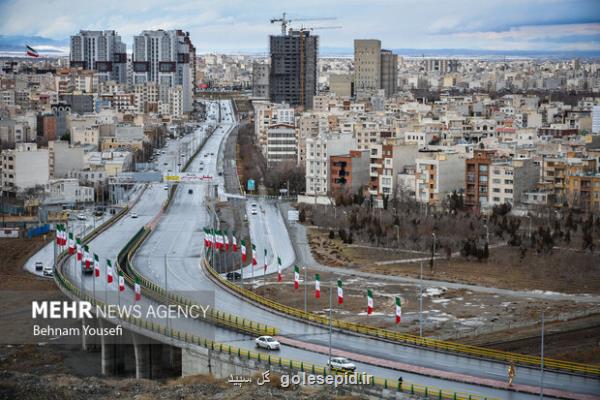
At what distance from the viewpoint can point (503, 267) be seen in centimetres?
1627

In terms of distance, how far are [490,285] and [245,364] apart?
20.0ft

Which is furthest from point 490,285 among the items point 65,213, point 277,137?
point 277,137

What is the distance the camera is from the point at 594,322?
12.7m

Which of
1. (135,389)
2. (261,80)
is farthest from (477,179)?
(261,80)

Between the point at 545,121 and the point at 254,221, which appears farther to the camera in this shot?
the point at 545,121

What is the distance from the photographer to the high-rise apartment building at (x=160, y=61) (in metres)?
61.9

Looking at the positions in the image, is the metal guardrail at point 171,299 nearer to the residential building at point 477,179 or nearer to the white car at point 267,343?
the white car at point 267,343

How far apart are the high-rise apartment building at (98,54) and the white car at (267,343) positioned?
5652 centimetres

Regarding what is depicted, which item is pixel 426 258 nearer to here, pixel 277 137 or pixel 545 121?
pixel 277 137

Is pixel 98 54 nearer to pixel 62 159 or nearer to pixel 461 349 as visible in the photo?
pixel 62 159

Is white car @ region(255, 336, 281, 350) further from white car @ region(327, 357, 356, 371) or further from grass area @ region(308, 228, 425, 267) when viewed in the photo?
grass area @ region(308, 228, 425, 267)

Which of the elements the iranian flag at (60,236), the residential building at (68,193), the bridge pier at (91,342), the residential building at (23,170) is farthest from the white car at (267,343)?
the residential building at (23,170)

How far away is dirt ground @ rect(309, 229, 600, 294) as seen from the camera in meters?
15.1

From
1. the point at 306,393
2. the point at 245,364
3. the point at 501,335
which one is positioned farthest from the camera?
the point at 501,335
